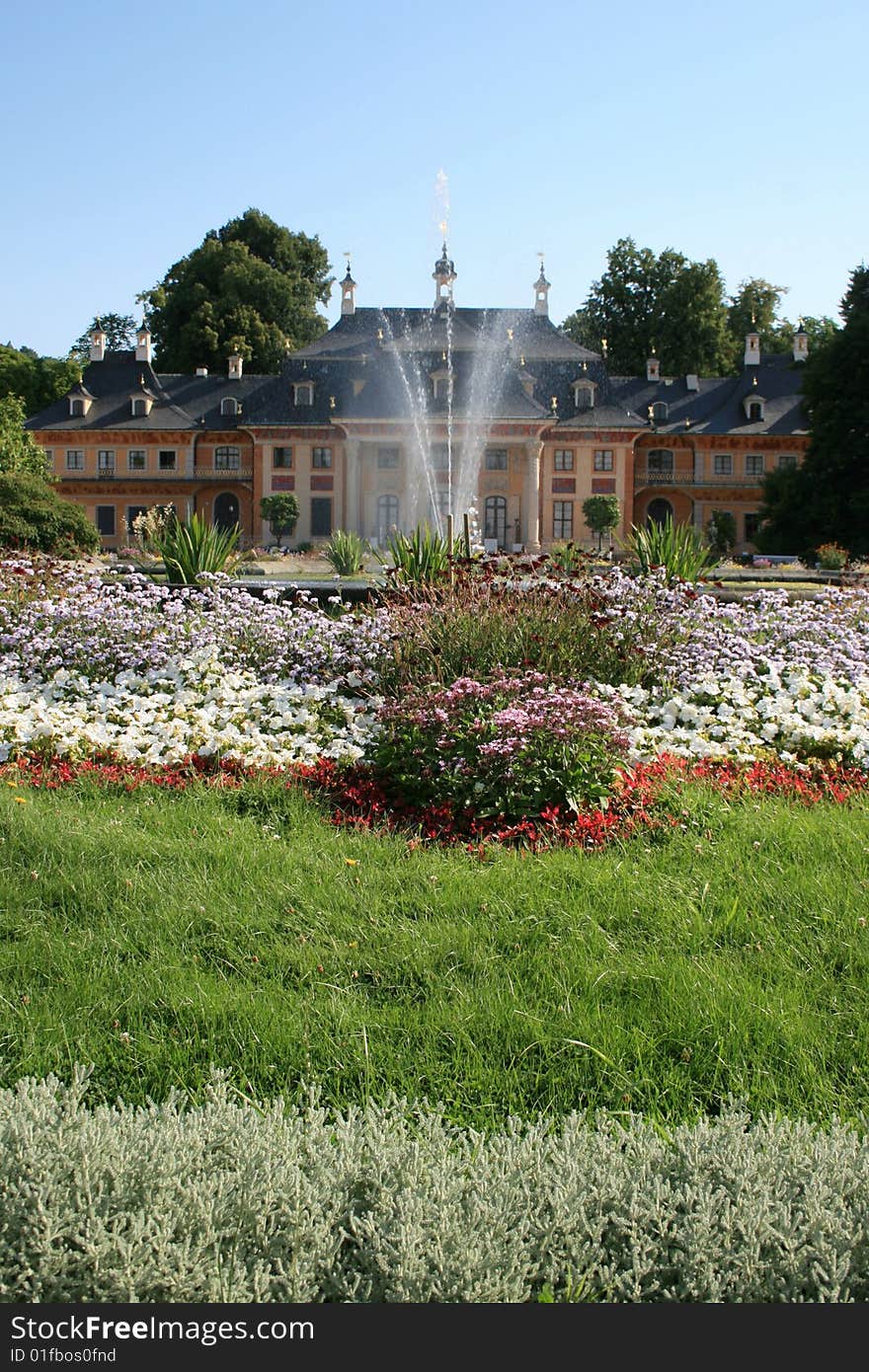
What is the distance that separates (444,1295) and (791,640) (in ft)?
26.1

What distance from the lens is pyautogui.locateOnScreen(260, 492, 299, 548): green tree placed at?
49.3 m

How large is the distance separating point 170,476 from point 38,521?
35454mm

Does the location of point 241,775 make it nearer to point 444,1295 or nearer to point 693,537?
point 444,1295

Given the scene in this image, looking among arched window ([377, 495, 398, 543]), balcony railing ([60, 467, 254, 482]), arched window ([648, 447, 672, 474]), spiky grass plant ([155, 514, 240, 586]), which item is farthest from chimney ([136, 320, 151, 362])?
spiky grass plant ([155, 514, 240, 586])

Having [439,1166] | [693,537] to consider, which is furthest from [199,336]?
[439,1166]

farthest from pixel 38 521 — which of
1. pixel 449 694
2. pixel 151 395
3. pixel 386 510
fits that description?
pixel 151 395

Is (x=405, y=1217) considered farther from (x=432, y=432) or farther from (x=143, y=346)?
(x=143, y=346)

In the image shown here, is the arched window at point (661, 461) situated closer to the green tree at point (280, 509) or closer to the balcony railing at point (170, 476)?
the green tree at point (280, 509)

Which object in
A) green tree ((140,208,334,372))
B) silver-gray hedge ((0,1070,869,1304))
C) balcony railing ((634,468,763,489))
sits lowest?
silver-gray hedge ((0,1070,869,1304))

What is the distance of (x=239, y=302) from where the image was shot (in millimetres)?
57906

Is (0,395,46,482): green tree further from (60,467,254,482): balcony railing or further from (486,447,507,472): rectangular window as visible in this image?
(486,447,507,472): rectangular window

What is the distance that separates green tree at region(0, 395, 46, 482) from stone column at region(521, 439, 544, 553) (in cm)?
1922

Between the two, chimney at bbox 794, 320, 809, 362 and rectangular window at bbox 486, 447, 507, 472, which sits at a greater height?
chimney at bbox 794, 320, 809, 362

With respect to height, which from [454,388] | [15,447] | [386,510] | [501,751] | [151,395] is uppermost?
[151,395]
